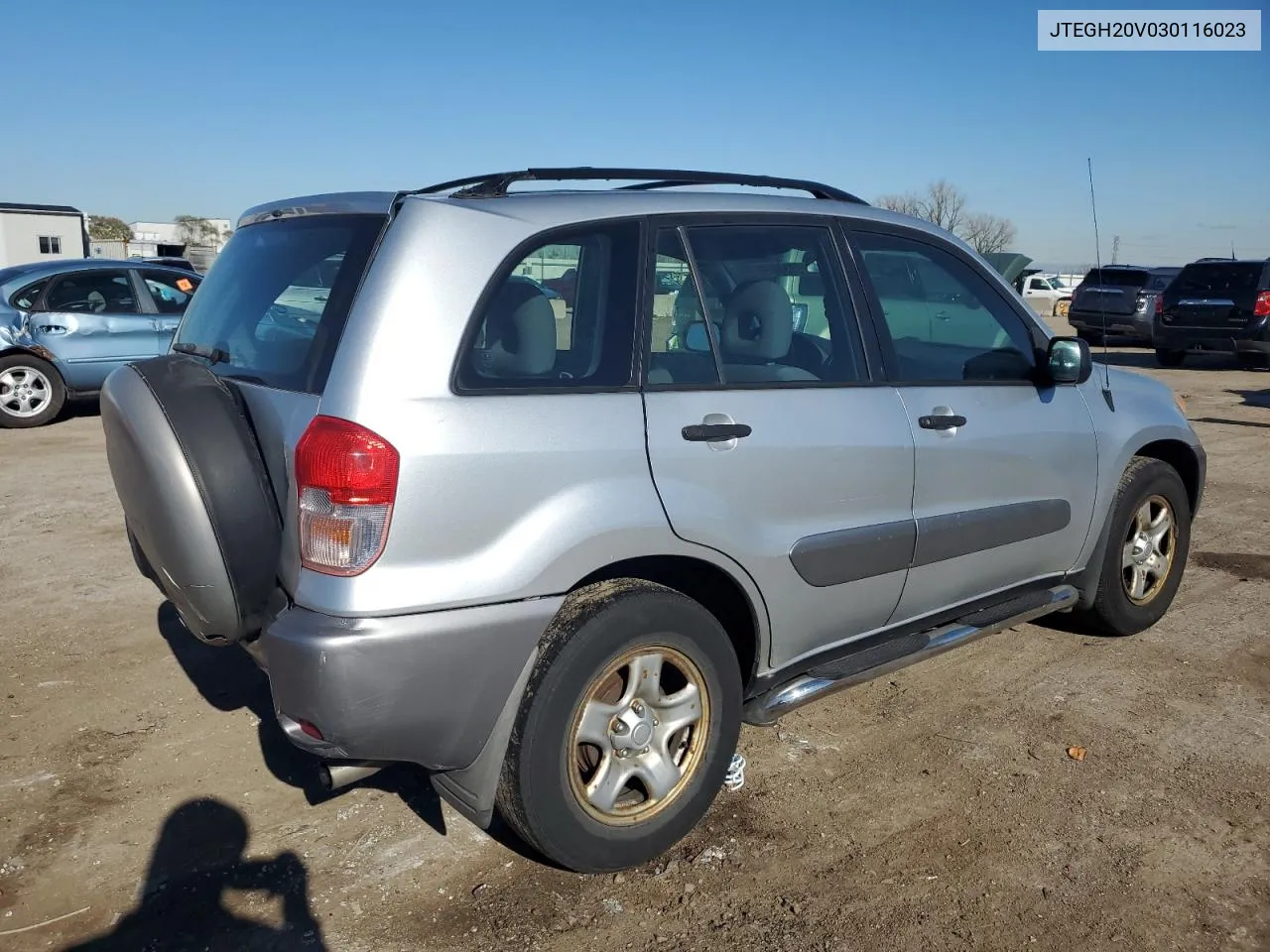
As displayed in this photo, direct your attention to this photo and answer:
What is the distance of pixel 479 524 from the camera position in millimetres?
2596

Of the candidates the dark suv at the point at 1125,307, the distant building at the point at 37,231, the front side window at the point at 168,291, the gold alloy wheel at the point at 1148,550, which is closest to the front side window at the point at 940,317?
the gold alloy wheel at the point at 1148,550

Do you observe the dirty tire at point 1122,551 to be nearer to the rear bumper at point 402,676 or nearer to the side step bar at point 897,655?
the side step bar at point 897,655

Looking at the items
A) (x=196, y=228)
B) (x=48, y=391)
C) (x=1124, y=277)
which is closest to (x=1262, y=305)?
(x=1124, y=277)

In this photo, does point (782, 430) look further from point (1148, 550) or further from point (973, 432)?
point (1148, 550)

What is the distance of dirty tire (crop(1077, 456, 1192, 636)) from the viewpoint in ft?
14.7

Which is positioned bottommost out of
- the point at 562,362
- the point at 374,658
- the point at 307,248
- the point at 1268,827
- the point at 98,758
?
the point at 1268,827

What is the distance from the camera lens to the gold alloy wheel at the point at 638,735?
2.89 meters

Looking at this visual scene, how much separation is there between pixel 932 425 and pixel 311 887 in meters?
2.40

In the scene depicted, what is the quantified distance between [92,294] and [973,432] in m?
9.52

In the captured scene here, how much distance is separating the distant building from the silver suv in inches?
1543

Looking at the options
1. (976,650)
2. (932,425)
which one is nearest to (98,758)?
(932,425)

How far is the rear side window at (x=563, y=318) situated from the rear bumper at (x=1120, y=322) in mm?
17400

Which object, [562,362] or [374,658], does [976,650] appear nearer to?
[562,362]

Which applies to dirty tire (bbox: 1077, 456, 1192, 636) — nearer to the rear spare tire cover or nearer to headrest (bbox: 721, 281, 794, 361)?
headrest (bbox: 721, 281, 794, 361)
